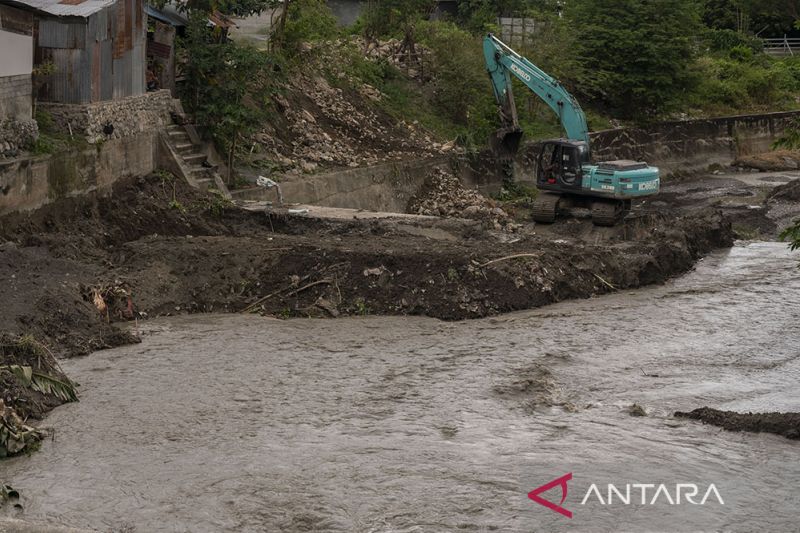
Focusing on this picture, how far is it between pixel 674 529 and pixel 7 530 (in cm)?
A: 735

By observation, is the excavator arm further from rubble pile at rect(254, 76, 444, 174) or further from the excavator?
rubble pile at rect(254, 76, 444, 174)

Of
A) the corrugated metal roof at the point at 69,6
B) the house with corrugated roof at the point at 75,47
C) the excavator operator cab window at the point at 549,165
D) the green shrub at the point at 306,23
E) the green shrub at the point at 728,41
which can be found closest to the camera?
the corrugated metal roof at the point at 69,6

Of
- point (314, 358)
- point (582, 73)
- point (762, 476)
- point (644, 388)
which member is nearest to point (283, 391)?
point (314, 358)

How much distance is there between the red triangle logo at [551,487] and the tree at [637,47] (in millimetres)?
29253

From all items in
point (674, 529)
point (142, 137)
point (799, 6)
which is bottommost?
point (674, 529)

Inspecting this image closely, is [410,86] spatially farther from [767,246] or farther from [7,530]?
[7,530]

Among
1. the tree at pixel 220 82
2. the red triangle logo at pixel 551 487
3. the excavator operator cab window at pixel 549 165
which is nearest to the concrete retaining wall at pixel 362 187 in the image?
the tree at pixel 220 82

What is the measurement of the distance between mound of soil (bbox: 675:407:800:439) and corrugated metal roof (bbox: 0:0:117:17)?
1485cm

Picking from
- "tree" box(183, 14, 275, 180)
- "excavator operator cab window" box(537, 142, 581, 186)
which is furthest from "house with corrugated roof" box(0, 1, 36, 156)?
"excavator operator cab window" box(537, 142, 581, 186)

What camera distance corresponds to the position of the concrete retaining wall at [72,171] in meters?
21.8

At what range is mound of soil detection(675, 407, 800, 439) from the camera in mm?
16688

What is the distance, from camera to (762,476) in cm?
1527

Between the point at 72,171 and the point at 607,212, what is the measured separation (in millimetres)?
13271

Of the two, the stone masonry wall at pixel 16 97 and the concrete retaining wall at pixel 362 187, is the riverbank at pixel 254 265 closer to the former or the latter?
the stone masonry wall at pixel 16 97
